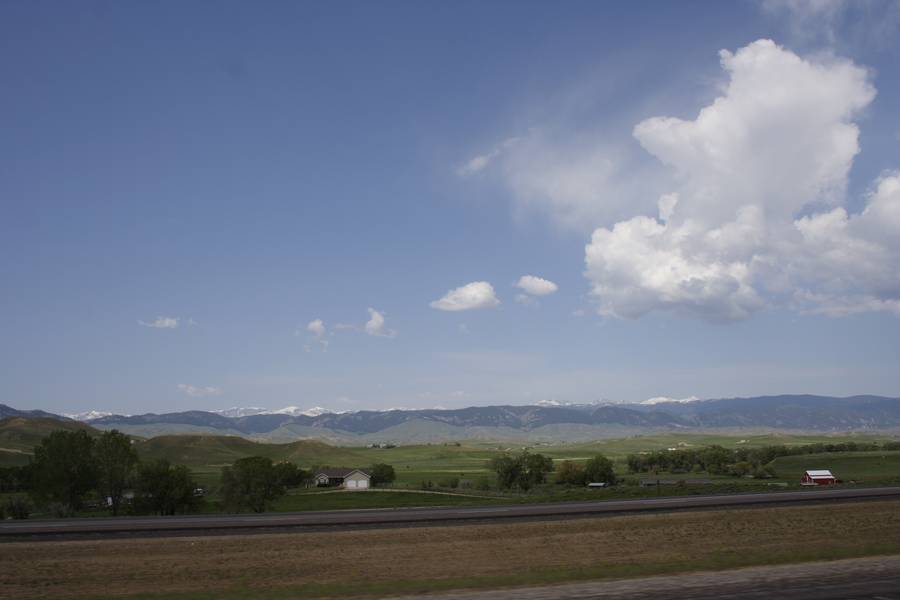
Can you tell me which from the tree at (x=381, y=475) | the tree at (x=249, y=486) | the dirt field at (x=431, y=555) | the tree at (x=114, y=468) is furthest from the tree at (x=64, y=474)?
the tree at (x=381, y=475)

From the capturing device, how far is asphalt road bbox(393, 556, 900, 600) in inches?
819

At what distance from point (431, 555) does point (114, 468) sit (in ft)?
224

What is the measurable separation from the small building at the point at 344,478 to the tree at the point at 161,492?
162 ft

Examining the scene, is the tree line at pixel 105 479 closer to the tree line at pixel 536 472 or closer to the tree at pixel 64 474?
the tree at pixel 64 474

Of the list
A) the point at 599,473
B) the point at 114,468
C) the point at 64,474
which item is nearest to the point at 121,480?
the point at 114,468

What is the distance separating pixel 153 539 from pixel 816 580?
33742 mm

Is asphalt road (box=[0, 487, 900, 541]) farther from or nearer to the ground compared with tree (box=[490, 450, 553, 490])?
farther from the ground

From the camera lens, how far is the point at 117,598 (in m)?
24.5

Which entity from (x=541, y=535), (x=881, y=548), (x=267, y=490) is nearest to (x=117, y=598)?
(x=541, y=535)

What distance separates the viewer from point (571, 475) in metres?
124

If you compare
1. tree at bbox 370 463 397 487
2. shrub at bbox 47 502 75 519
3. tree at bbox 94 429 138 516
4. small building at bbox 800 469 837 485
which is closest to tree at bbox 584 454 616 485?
small building at bbox 800 469 837 485

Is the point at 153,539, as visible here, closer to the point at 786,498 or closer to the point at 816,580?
the point at 816,580

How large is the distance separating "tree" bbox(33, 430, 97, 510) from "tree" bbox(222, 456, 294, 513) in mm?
Result: 16941

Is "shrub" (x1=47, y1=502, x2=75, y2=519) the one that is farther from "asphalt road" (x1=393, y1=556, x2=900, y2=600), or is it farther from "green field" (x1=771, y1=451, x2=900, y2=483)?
"green field" (x1=771, y1=451, x2=900, y2=483)
